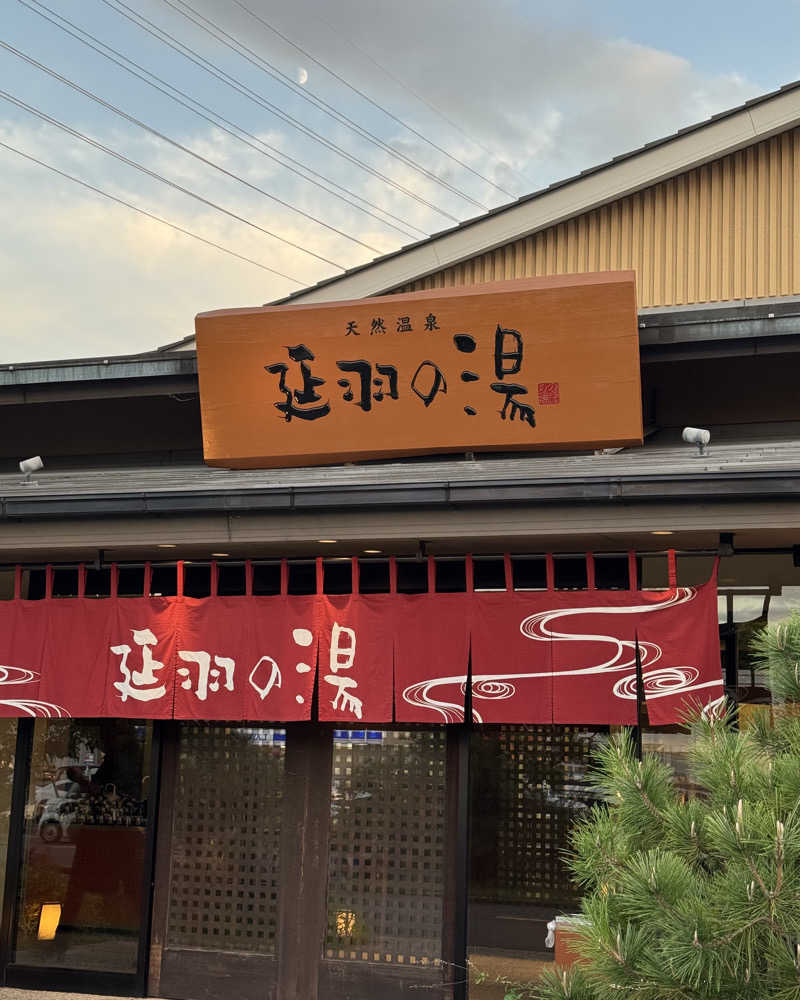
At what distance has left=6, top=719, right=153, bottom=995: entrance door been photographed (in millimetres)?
10070

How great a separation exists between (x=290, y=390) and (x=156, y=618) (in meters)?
2.59

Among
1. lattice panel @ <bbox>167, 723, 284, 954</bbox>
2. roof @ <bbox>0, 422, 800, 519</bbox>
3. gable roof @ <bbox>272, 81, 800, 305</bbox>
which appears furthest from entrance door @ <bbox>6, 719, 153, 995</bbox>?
gable roof @ <bbox>272, 81, 800, 305</bbox>

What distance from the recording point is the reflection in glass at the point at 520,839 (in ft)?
29.6

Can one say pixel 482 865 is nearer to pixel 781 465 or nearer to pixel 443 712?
pixel 443 712

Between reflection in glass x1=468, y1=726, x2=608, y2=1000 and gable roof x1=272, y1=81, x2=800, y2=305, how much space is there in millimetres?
8655

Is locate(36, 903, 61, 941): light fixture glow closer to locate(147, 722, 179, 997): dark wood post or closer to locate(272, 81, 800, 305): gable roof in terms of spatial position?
locate(147, 722, 179, 997): dark wood post

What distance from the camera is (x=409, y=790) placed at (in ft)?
31.4

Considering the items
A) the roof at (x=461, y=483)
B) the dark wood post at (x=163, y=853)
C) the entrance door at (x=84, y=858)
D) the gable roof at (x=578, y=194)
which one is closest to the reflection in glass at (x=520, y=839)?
the roof at (x=461, y=483)

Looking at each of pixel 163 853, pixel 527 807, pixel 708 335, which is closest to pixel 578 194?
pixel 708 335

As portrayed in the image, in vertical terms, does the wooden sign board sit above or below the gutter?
above

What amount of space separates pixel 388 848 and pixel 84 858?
3.00 metres

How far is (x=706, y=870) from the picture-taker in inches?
190

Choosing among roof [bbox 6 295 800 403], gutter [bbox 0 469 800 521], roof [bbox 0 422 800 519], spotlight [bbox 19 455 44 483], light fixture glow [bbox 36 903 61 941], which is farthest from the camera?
spotlight [bbox 19 455 44 483]

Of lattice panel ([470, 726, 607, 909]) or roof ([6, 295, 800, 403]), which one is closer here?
lattice panel ([470, 726, 607, 909])
